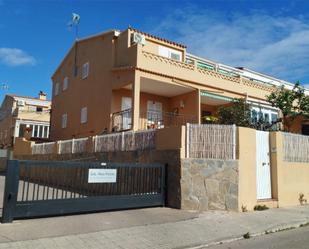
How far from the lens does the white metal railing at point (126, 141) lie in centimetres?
1331

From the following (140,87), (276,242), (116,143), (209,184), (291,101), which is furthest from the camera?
(140,87)

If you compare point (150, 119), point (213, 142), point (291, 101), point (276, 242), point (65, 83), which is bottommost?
point (276, 242)

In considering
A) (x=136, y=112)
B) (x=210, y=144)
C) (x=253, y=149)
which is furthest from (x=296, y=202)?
Result: (x=136, y=112)

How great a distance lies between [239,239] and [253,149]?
15.2ft

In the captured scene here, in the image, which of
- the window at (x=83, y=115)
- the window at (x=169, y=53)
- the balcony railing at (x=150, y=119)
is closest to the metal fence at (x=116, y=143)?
the balcony railing at (x=150, y=119)

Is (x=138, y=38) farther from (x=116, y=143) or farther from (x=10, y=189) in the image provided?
(x=10, y=189)

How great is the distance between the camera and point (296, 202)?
13.7 metres

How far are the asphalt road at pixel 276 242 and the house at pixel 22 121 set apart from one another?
29305 mm

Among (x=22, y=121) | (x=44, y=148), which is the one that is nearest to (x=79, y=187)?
(x=44, y=148)

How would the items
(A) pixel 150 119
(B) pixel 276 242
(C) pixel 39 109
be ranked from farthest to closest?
1. (C) pixel 39 109
2. (A) pixel 150 119
3. (B) pixel 276 242

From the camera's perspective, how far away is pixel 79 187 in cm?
1050

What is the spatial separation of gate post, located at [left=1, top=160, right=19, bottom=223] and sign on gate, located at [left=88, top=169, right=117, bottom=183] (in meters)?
2.18

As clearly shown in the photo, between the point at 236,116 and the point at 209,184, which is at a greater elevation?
the point at 236,116

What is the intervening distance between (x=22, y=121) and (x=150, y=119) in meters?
21.4
